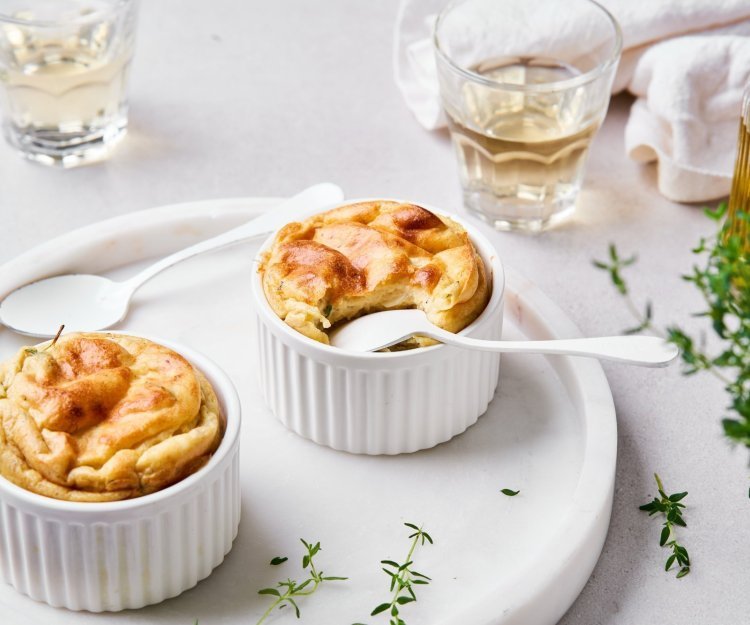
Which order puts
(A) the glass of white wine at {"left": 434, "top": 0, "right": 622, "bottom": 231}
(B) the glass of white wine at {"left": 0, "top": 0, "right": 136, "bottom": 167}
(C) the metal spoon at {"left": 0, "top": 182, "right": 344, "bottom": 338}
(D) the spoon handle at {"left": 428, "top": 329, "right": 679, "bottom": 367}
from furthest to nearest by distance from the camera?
(B) the glass of white wine at {"left": 0, "top": 0, "right": 136, "bottom": 167} < (A) the glass of white wine at {"left": 434, "top": 0, "right": 622, "bottom": 231} < (C) the metal spoon at {"left": 0, "top": 182, "right": 344, "bottom": 338} < (D) the spoon handle at {"left": 428, "top": 329, "right": 679, "bottom": 367}

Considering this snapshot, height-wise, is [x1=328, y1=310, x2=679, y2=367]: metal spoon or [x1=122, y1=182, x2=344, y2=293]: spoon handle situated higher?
[x1=328, y1=310, x2=679, y2=367]: metal spoon

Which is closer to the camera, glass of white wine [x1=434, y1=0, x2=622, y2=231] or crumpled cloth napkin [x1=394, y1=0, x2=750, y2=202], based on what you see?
glass of white wine [x1=434, y1=0, x2=622, y2=231]

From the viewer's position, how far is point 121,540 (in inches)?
78.0

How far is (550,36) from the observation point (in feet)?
10.6

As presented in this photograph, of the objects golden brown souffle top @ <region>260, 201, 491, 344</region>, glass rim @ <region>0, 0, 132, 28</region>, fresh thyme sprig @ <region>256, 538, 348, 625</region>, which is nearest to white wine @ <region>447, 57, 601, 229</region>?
golden brown souffle top @ <region>260, 201, 491, 344</region>

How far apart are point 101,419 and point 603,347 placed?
956 millimetres

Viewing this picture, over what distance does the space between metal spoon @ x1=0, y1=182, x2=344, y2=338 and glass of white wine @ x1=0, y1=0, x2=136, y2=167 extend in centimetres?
65

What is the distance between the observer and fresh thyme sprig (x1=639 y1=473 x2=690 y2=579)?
2.27 m

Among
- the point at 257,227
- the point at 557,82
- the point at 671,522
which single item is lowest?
the point at 671,522

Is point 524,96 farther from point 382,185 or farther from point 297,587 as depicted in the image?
point 297,587

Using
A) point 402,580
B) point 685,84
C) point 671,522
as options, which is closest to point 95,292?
point 402,580

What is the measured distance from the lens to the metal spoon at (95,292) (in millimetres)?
2676

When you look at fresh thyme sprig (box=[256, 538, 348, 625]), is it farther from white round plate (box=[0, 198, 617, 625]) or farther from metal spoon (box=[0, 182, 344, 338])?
metal spoon (box=[0, 182, 344, 338])

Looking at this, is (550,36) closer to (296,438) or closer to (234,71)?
(234,71)
